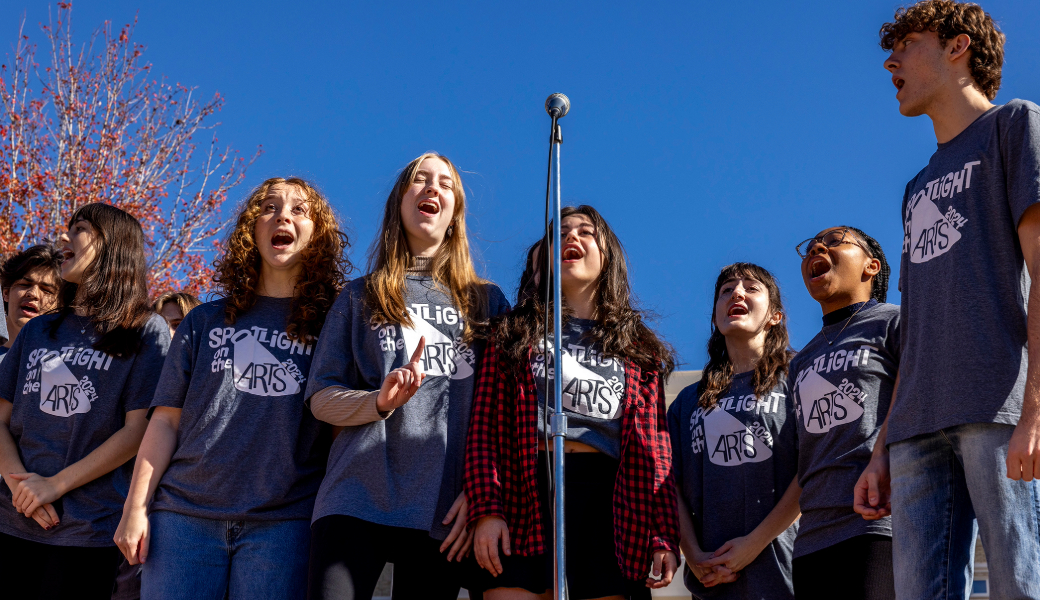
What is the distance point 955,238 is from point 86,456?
117 inches

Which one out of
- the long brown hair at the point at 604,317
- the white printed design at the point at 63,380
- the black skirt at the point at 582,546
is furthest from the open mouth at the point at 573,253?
the white printed design at the point at 63,380

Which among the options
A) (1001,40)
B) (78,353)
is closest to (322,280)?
(78,353)

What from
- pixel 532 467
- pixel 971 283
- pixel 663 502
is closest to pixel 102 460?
pixel 532 467

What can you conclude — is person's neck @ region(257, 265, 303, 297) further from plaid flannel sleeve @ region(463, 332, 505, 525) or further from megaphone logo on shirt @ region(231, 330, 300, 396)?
plaid flannel sleeve @ region(463, 332, 505, 525)

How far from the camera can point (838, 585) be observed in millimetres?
2906

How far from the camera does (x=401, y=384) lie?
107 inches

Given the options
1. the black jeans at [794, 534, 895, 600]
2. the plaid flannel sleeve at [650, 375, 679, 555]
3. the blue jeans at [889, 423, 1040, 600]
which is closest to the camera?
the blue jeans at [889, 423, 1040, 600]

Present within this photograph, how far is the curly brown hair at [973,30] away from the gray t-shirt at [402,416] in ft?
5.74

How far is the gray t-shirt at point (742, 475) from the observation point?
3293mm

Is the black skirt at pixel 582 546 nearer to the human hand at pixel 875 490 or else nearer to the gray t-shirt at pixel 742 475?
the gray t-shirt at pixel 742 475

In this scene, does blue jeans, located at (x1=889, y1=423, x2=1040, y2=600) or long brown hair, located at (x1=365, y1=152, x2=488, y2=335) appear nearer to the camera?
blue jeans, located at (x1=889, y1=423, x2=1040, y2=600)

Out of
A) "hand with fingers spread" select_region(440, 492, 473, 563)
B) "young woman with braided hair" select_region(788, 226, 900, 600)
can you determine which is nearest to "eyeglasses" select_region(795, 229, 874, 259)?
"young woman with braided hair" select_region(788, 226, 900, 600)

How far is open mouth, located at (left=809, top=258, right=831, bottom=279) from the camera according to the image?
3.58 meters

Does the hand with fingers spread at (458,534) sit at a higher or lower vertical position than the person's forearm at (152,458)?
lower
